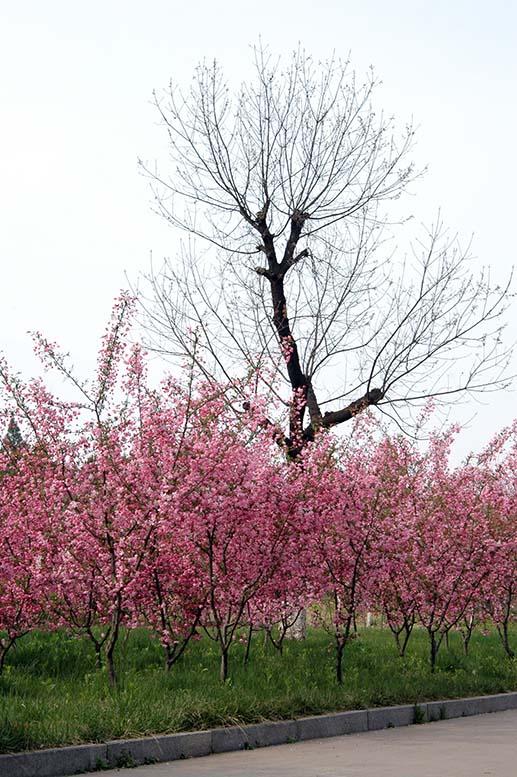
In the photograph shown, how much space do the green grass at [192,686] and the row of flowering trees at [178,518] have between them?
51cm

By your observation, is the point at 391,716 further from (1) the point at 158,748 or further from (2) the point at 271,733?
(1) the point at 158,748

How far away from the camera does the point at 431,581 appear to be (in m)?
16.7

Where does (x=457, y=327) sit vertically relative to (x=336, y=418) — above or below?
above

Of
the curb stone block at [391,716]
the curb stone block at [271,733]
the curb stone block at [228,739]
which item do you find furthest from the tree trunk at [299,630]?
the curb stone block at [228,739]

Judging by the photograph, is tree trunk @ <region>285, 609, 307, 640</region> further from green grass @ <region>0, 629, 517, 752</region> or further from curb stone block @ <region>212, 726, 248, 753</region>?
curb stone block @ <region>212, 726, 248, 753</region>

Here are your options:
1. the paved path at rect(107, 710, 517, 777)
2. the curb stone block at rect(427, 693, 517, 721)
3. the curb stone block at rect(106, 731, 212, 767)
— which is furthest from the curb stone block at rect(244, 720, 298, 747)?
the curb stone block at rect(427, 693, 517, 721)

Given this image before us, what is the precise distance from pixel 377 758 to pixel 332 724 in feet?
6.09

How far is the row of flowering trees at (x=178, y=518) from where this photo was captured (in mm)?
11828

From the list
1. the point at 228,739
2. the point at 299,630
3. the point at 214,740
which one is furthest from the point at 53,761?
the point at 299,630

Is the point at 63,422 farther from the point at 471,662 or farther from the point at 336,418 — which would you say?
the point at 336,418

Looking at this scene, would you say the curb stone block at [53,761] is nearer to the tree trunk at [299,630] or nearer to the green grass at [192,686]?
the green grass at [192,686]

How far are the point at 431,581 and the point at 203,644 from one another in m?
3.87

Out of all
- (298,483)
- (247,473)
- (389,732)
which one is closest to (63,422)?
(247,473)

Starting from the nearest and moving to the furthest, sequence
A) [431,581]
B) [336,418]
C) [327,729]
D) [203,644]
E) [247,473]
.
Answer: [327,729], [247,473], [431,581], [203,644], [336,418]
